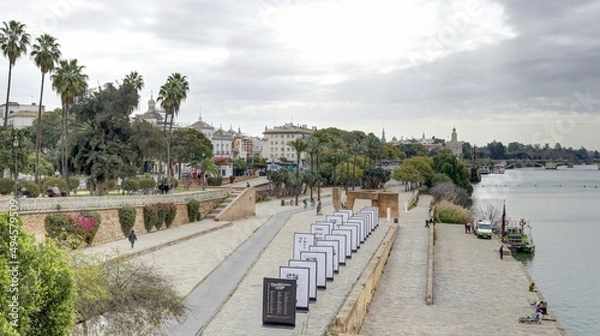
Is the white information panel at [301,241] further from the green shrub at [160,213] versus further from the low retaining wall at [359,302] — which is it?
the green shrub at [160,213]

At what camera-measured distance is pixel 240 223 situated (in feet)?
159

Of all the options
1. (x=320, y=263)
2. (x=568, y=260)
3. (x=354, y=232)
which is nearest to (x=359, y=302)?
(x=320, y=263)

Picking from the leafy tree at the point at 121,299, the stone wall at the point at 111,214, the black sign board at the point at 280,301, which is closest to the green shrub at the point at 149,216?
the stone wall at the point at 111,214

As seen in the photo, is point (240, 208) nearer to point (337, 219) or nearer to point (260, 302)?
point (337, 219)

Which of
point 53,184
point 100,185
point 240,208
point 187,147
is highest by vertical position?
point 187,147

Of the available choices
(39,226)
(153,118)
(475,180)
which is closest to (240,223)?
(39,226)

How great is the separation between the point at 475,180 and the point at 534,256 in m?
136

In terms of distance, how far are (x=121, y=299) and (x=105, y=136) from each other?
30.7 m

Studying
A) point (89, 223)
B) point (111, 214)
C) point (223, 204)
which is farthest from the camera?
point (223, 204)

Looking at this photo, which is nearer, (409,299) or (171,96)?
(409,299)

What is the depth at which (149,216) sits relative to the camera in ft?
130

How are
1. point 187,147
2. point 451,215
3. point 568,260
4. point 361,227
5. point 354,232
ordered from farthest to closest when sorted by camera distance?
point 187,147, point 451,215, point 568,260, point 361,227, point 354,232

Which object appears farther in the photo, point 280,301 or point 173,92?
point 173,92

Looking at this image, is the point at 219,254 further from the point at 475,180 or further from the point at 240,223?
the point at 475,180
